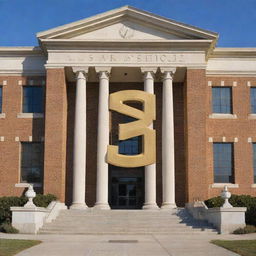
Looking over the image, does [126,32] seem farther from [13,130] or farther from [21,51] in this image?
[13,130]

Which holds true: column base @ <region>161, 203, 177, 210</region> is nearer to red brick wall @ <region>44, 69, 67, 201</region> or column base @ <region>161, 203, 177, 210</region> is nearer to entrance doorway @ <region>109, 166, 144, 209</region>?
entrance doorway @ <region>109, 166, 144, 209</region>

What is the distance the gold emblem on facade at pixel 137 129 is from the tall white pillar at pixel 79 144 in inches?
72.5

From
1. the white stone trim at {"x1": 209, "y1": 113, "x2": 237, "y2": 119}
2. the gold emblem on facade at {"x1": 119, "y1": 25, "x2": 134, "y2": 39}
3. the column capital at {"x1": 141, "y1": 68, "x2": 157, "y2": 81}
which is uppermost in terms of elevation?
the gold emblem on facade at {"x1": 119, "y1": 25, "x2": 134, "y2": 39}

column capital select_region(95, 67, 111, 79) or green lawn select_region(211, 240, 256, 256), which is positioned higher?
column capital select_region(95, 67, 111, 79)

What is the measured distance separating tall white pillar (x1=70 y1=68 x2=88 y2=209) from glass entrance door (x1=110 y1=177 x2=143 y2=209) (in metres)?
4.25

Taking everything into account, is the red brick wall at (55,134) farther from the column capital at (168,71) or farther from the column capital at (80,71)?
the column capital at (168,71)

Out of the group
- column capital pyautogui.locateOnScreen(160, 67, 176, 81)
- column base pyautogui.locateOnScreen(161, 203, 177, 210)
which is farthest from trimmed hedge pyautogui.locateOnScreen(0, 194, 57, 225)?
column capital pyautogui.locateOnScreen(160, 67, 176, 81)

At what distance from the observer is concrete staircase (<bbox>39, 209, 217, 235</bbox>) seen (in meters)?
27.0

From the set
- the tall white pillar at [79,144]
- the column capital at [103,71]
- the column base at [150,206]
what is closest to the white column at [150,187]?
→ the column base at [150,206]

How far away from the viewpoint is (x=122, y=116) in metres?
38.1

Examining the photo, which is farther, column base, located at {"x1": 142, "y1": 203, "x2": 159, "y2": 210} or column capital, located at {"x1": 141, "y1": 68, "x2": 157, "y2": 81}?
column capital, located at {"x1": 141, "y1": 68, "x2": 157, "y2": 81}

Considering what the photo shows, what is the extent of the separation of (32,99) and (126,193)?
973cm

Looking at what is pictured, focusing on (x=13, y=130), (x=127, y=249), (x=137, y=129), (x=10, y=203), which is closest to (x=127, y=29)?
(x=137, y=129)

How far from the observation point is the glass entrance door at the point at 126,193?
37500 millimetres
